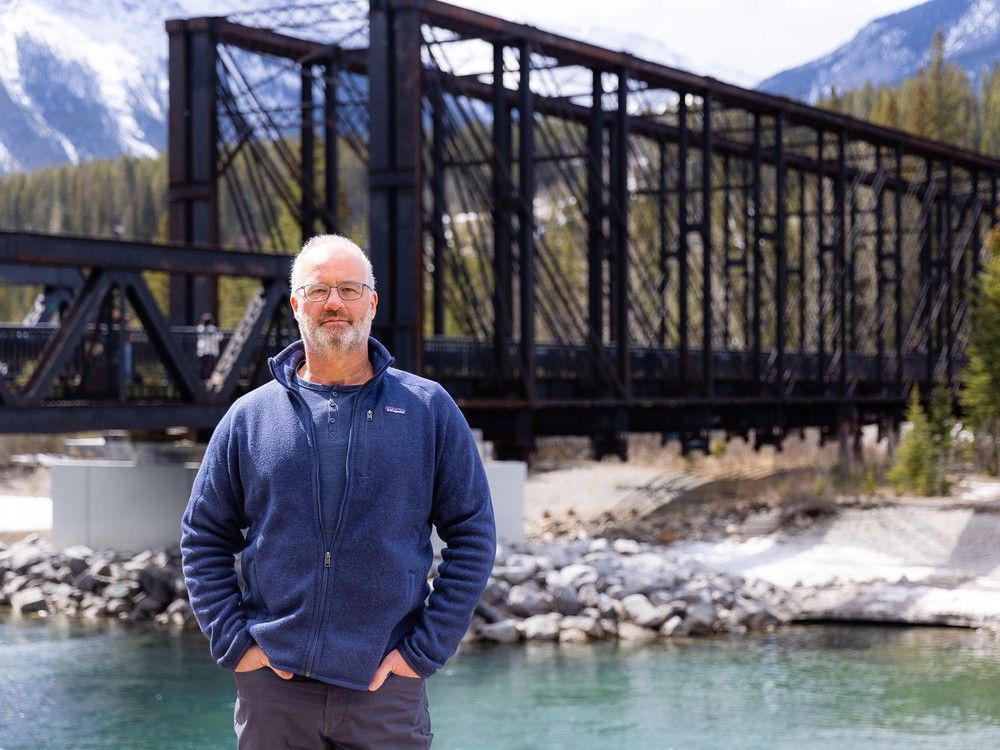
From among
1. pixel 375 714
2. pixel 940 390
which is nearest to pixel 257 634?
pixel 375 714

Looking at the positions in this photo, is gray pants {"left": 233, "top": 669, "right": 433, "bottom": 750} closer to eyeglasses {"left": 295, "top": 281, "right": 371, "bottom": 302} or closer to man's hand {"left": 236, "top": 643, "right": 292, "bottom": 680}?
man's hand {"left": 236, "top": 643, "right": 292, "bottom": 680}

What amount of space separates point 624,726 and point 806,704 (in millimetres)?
2123

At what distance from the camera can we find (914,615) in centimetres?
2239

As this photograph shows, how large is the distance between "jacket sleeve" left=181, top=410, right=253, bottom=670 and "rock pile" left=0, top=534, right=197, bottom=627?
57.2ft

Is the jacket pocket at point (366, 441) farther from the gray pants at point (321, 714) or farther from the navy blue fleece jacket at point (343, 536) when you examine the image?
the gray pants at point (321, 714)

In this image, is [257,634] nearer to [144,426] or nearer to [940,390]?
[144,426]

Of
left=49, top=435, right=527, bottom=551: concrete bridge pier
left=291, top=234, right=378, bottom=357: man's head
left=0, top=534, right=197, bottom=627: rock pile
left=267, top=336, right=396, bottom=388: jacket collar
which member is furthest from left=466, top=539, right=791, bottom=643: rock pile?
left=291, top=234, right=378, bottom=357: man's head

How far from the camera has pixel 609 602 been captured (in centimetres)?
2211

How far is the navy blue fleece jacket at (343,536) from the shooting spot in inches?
193

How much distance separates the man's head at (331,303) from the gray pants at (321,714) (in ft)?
3.23

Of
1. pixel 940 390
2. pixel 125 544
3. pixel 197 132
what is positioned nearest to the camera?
pixel 125 544

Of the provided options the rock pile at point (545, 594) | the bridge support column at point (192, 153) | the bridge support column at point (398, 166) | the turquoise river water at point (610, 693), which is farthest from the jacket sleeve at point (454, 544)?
the bridge support column at point (192, 153)

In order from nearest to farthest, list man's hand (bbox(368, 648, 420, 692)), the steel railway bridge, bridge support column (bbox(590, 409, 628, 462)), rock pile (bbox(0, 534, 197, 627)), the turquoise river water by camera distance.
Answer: man's hand (bbox(368, 648, 420, 692))
the turquoise river water
the steel railway bridge
rock pile (bbox(0, 534, 197, 627))
bridge support column (bbox(590, 409, 628, 462))

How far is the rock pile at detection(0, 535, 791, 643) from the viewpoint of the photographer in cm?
2150
